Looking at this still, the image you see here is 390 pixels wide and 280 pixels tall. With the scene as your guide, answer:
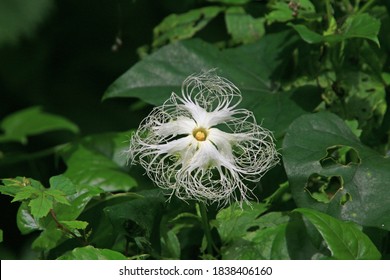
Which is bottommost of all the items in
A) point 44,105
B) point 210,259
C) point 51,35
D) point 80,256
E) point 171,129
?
point 44,105

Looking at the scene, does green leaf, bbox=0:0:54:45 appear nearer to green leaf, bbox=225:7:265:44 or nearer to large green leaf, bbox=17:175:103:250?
green leaf, bbox=225:7:265:44

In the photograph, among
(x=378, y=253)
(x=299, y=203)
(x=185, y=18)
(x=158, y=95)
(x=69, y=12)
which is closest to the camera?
(x=378, y=253)

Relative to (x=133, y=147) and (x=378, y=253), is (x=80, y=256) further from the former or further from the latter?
(x=378, y=253)

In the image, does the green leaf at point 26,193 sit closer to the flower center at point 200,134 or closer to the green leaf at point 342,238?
the flower center at point 200,134

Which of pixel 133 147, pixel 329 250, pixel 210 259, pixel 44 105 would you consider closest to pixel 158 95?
pixel 133 147

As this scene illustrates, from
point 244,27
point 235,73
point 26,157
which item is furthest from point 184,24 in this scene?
point 26,157

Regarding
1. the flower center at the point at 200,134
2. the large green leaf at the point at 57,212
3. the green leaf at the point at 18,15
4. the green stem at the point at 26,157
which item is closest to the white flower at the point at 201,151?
the flower center at the point at 200,134
